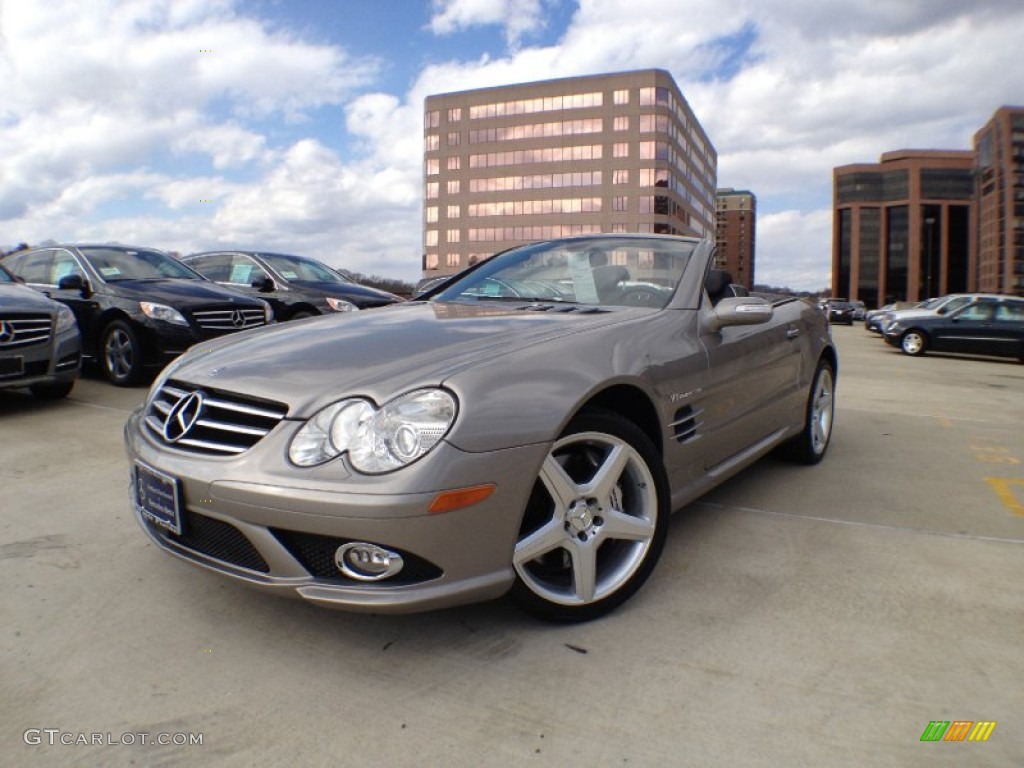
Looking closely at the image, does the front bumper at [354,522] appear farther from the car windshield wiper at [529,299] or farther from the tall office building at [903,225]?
the tall office building at [903,225]

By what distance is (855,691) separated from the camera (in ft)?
6.50

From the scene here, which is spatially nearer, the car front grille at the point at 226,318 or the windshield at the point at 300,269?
the car front grille at the point at 226,318

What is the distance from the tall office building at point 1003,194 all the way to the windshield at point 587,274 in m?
117

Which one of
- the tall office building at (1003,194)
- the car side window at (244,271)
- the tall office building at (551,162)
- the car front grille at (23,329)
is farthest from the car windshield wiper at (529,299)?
the tall office building at (1003,194)

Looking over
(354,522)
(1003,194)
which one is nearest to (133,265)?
(354,522)

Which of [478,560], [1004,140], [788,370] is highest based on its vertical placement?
[1004,140]

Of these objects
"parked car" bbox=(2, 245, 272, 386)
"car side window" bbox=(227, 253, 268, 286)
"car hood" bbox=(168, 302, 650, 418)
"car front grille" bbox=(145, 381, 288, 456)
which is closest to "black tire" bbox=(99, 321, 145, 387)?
"parked car" bbox=(2, 245, 272, 386)

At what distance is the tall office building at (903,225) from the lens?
11475cm

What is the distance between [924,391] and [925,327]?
8389 mm

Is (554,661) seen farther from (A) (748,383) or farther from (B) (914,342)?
(B) (914,342)

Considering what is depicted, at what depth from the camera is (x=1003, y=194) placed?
329 ft

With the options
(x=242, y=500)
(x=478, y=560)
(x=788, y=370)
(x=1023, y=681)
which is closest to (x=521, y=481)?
(x=478, y=560)

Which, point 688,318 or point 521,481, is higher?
point 688,318

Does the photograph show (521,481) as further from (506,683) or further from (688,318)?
(688,318)
